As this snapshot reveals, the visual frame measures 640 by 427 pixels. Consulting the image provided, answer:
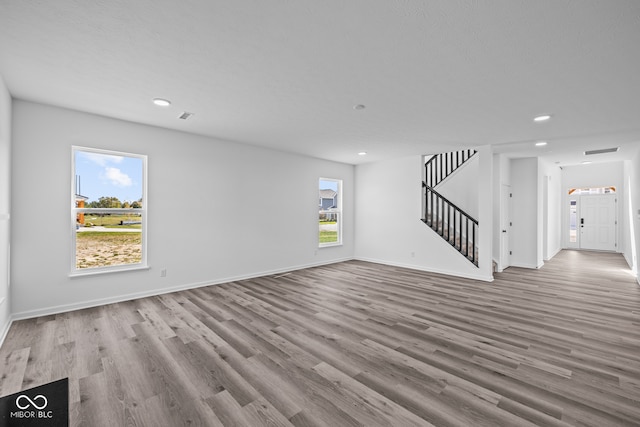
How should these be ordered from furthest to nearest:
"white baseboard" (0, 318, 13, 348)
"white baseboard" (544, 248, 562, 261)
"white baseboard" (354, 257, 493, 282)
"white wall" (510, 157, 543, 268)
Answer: "white baseboard" (544, 248, 562, 261), "white wall" (510, 157, 543, 268), "white baseboard" (354, 257, 493, 282), "white baseboard" (0, 318, 13, 348)

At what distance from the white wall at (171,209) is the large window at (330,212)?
248 mm

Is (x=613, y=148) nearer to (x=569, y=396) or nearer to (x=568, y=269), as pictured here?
(x=568, y=269)

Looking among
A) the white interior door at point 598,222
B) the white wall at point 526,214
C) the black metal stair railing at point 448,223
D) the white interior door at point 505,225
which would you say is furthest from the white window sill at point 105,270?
the white interior door at point 598,222

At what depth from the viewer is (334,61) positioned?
2.46m

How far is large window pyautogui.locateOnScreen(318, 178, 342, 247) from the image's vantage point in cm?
715

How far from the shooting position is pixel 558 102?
3.28 metres

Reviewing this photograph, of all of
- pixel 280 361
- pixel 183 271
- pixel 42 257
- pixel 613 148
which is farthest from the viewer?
pixel 613 148

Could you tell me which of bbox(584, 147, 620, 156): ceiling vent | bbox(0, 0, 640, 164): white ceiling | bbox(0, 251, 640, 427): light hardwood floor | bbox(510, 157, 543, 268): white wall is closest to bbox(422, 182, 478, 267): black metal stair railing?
bbox(510, 157, 543, 268): white wall

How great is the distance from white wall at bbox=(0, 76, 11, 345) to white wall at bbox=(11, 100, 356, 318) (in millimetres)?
180

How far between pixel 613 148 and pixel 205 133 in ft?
25.3

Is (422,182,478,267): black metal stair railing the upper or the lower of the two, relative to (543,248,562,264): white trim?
upper

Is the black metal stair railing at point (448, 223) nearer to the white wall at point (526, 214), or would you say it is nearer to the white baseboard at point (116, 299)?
the white wall at point (526, 214)

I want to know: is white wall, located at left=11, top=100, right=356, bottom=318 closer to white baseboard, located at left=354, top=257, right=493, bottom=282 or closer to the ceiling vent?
white baseboard, located at left=354, top=257, right=493, bottom=282

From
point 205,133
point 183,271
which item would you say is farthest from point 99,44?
point 183,271
